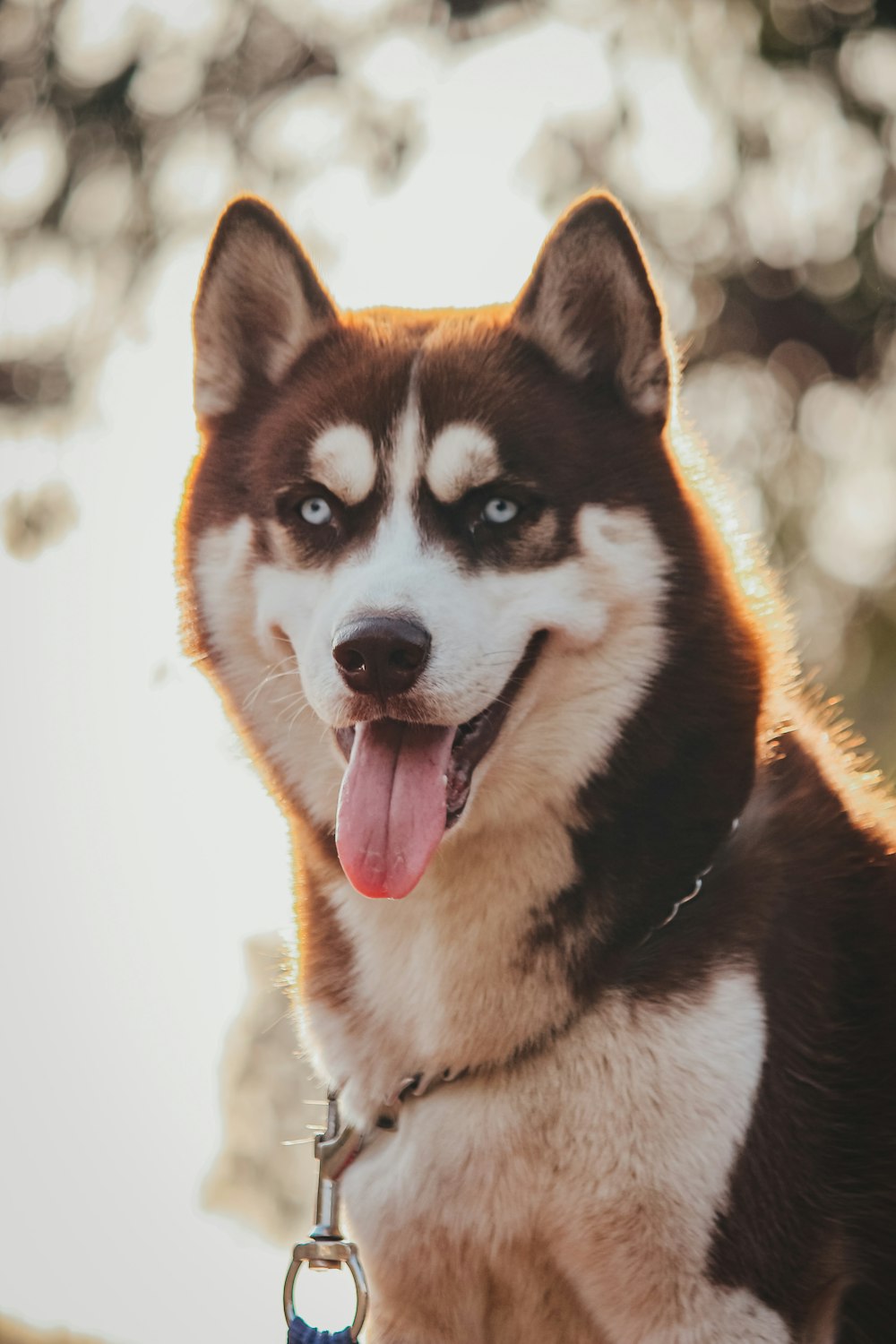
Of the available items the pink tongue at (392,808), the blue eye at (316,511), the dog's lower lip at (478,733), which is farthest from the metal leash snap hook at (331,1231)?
the blue eye at (316,511)

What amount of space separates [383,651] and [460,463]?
0.47 metres

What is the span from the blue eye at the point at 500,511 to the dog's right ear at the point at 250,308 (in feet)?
2.24

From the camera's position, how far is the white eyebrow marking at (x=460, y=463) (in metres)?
2.66

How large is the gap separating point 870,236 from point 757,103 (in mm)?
1023

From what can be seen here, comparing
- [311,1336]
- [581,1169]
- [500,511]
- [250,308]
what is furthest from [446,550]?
[311,1336]

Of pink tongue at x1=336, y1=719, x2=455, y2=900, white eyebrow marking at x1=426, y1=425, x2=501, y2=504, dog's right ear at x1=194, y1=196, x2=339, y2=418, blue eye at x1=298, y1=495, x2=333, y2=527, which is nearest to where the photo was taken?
pink tongue at x1=336, y1=719, x2=455, y2=900

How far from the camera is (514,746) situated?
264 centimetres

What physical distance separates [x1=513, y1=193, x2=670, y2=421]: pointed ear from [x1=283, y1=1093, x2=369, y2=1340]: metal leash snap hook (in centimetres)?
149

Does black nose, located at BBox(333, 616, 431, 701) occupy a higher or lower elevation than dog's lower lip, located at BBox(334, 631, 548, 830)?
higher

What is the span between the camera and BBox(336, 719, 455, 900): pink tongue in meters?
2.47

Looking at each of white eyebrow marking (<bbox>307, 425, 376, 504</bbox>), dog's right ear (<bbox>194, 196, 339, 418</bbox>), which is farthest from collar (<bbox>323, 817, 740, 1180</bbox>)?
dog's right ear (<bbox>194, 196, 339, 418</bbox>)

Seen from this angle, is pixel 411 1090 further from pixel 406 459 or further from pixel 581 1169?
pixel 406 459

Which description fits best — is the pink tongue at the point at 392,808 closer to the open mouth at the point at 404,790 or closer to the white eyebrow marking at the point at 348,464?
the open mouth at the point at 404,790

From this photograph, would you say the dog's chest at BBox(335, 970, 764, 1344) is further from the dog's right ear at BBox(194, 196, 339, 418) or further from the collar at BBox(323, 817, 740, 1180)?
the dog's right ear at BBox(194, 196, 339, 418)
